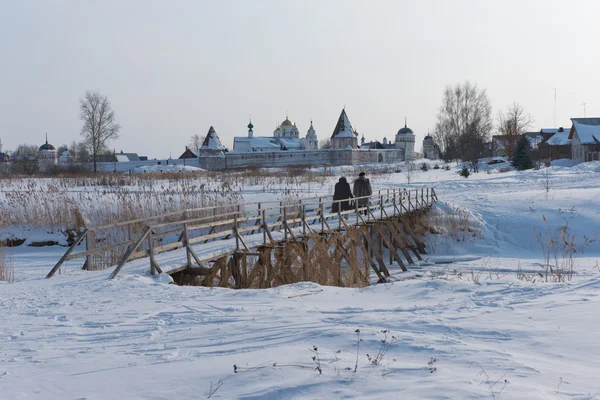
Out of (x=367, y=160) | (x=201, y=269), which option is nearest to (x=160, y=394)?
(x=201, y=269)

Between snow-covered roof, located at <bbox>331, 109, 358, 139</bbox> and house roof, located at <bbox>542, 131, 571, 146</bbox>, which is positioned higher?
snow-covered roof, located at <bbox>331, 109, 358, 139</bbox>

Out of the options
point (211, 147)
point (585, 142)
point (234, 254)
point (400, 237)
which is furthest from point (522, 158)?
point (211, 147)

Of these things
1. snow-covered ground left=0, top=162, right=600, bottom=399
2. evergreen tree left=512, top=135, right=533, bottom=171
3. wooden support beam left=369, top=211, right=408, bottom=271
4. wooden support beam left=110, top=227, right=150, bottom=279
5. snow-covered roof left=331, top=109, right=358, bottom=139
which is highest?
snow-covered roof left=331, top=109, right=358, bottom=139

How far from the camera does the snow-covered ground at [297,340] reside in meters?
4.29

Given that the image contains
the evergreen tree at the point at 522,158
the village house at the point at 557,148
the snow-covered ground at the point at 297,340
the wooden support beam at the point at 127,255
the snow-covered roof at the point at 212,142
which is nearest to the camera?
the snow-covered ground at the point at 297,340

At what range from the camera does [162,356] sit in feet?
16.8

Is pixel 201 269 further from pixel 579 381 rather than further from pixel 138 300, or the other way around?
pixel 579 381

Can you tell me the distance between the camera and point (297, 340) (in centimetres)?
547

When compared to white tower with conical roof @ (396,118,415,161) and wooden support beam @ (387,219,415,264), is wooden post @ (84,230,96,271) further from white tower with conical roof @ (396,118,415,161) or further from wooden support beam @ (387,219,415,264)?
white tower with conical roof @ (396,118,415,161)

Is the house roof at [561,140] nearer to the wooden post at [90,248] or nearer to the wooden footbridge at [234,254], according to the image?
the wooden footbridge at [234,254]

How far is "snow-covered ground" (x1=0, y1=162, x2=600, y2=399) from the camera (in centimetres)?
429

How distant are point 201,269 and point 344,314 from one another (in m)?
3.98

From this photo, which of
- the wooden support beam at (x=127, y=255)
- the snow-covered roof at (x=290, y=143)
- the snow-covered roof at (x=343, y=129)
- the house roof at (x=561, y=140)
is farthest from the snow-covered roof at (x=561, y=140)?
the wooden support beam at (x=127, y=255)

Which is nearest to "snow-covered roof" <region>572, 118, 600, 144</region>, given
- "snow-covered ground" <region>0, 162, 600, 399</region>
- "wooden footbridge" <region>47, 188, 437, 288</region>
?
"wooden footbridge" <region>47, 188, 437, 288</region>
